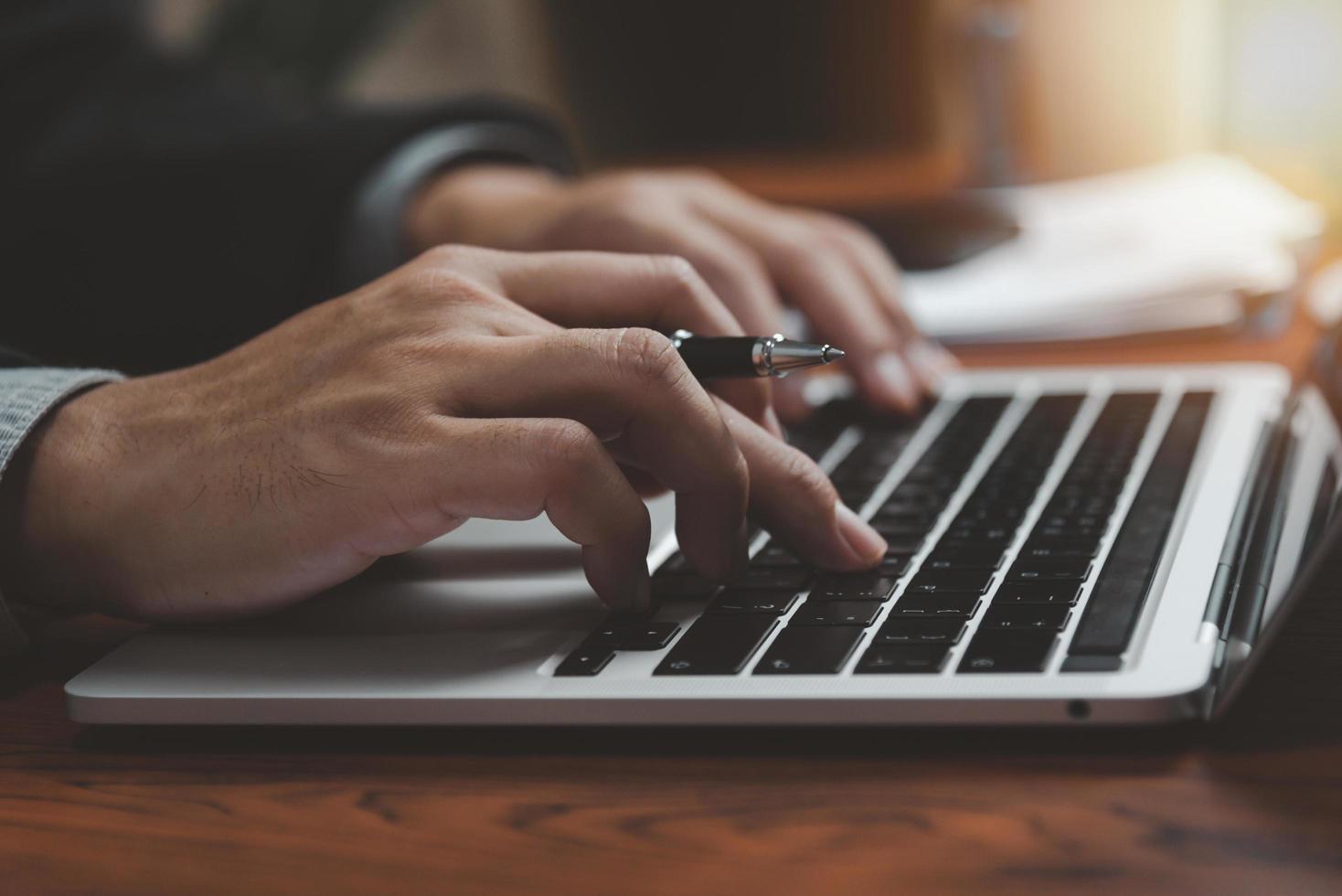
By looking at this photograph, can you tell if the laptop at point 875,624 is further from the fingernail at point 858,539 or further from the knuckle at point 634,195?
the knuckle at point 634,195

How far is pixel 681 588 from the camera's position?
1.56 feet

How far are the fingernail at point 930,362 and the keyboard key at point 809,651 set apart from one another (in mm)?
384

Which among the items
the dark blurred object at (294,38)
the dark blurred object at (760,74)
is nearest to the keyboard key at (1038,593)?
the dark blurred object at (760,74)

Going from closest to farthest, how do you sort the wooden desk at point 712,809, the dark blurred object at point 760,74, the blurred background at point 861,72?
1. the wooden desk at point 712,809
2. the blurred background at point 861,72
3. the dark blurred object at point 760,74

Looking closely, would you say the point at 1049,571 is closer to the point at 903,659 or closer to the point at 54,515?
the point at 903,659

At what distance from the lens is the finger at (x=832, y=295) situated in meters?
0.75

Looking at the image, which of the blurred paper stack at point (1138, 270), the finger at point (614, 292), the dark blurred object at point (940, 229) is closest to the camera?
the finger at point (614, 292)

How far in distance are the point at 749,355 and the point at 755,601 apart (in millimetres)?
100

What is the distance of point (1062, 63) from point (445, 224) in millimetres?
745

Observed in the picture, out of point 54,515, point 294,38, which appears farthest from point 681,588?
point 294,38

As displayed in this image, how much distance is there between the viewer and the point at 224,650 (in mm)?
458

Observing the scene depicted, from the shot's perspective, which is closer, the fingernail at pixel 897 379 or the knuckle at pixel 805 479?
the knuckle at pixel 805 479

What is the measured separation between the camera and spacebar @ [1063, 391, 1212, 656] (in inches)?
15.0

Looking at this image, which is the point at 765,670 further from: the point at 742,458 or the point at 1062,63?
the point at 1062,63
